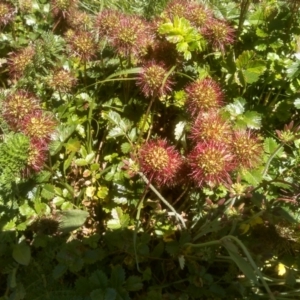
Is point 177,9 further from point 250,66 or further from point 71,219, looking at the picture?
point 71,219

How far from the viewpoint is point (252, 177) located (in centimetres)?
169

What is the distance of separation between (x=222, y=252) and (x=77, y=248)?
48 centimetres

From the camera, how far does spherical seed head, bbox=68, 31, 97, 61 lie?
1896 mm

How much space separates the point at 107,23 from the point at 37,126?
17.8 inches

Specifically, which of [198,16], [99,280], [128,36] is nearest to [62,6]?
[128,36]

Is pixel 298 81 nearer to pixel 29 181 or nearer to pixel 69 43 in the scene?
pixel 69 43

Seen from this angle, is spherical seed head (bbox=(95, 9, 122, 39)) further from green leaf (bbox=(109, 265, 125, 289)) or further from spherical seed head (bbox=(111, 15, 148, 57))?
green leaf (bbox=(109, 265, 125, 289))

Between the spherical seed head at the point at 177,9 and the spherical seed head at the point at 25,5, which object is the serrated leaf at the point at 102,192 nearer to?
the spherical seed head at the point at 177,9

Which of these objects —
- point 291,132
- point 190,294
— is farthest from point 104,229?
point 291,132

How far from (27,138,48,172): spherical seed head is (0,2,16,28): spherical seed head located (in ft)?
2.62

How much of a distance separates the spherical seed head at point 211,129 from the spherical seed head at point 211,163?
0.03 meters

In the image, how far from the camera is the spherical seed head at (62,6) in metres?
2.19

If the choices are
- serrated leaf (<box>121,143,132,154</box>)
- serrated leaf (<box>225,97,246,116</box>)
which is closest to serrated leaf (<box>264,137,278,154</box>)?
serrated leaf (<box>225,97,246,116</box>)

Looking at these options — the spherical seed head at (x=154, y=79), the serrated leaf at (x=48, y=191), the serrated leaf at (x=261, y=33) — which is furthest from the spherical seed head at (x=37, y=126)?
the serrated leaf at (x=261, y=33)
